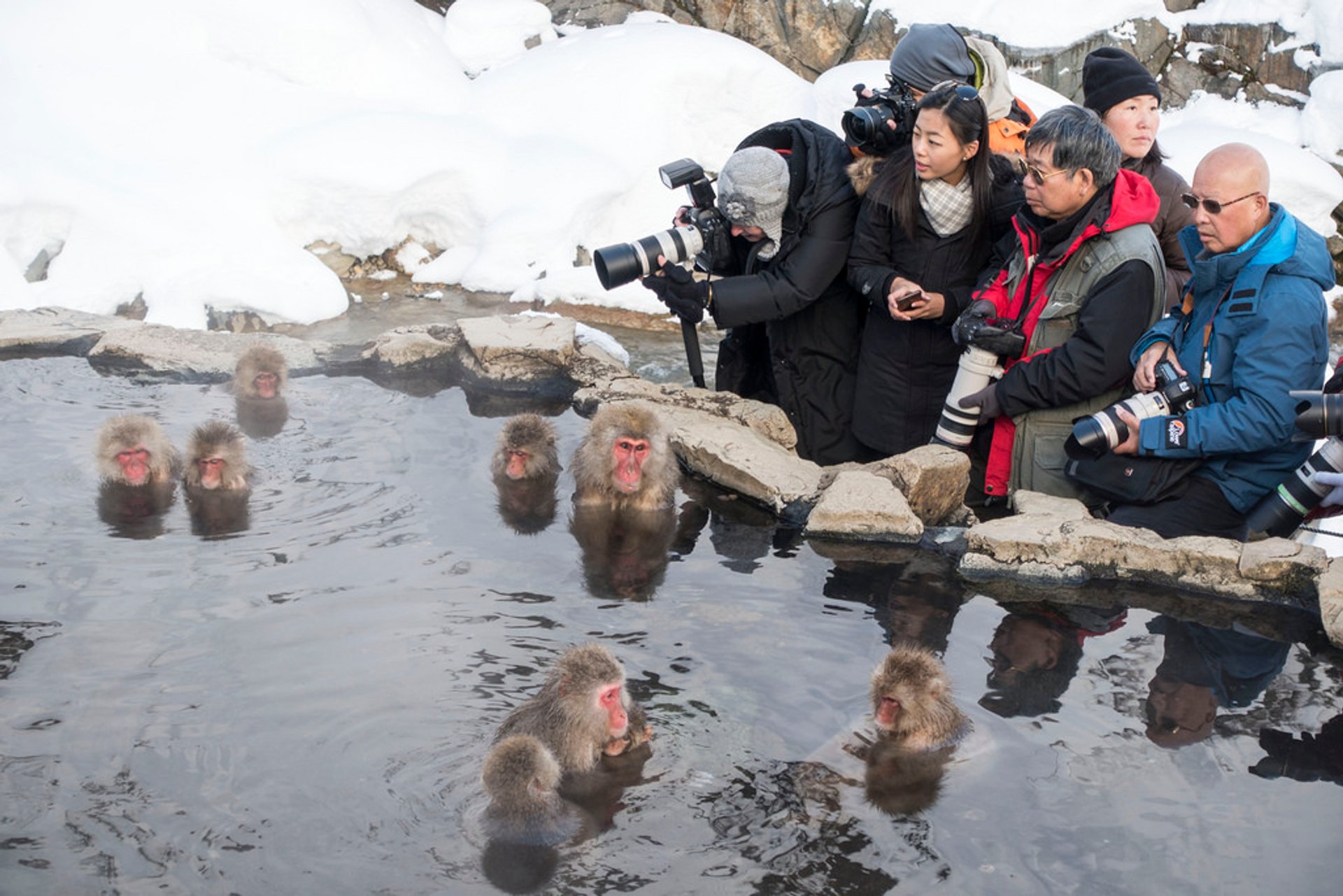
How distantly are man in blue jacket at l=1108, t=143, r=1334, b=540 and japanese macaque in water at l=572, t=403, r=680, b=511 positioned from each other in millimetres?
1723

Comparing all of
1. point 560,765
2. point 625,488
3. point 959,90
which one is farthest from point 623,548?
point 959,90

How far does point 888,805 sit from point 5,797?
2.12 metres

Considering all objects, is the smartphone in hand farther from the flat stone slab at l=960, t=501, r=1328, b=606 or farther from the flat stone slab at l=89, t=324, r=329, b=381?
the flat stone slab at l=89, t=324, r=329, b=381

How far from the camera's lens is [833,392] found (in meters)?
5.50

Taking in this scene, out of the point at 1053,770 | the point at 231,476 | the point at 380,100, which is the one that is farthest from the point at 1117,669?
the point at 380,100

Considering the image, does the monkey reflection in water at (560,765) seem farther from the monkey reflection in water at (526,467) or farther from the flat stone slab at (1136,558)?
the monkey reflection in water at (526,467)

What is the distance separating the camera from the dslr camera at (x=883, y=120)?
4945 millimetres

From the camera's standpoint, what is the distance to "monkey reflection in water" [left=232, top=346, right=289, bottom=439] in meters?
5.99

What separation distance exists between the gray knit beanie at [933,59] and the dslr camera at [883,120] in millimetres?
56

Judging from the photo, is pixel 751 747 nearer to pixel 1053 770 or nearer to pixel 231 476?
pixel 1053 770

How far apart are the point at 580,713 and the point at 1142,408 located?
2352 mm

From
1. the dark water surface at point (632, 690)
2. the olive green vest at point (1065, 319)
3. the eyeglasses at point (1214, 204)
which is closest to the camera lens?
the dark water surface at point (632, 690)

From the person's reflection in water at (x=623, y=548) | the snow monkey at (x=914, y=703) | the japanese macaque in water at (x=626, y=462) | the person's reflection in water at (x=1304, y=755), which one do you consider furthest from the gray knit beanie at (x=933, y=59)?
the person's reflection in water at (x=1304, y=755)

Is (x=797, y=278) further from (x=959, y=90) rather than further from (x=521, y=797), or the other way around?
(x=521, y=797)
